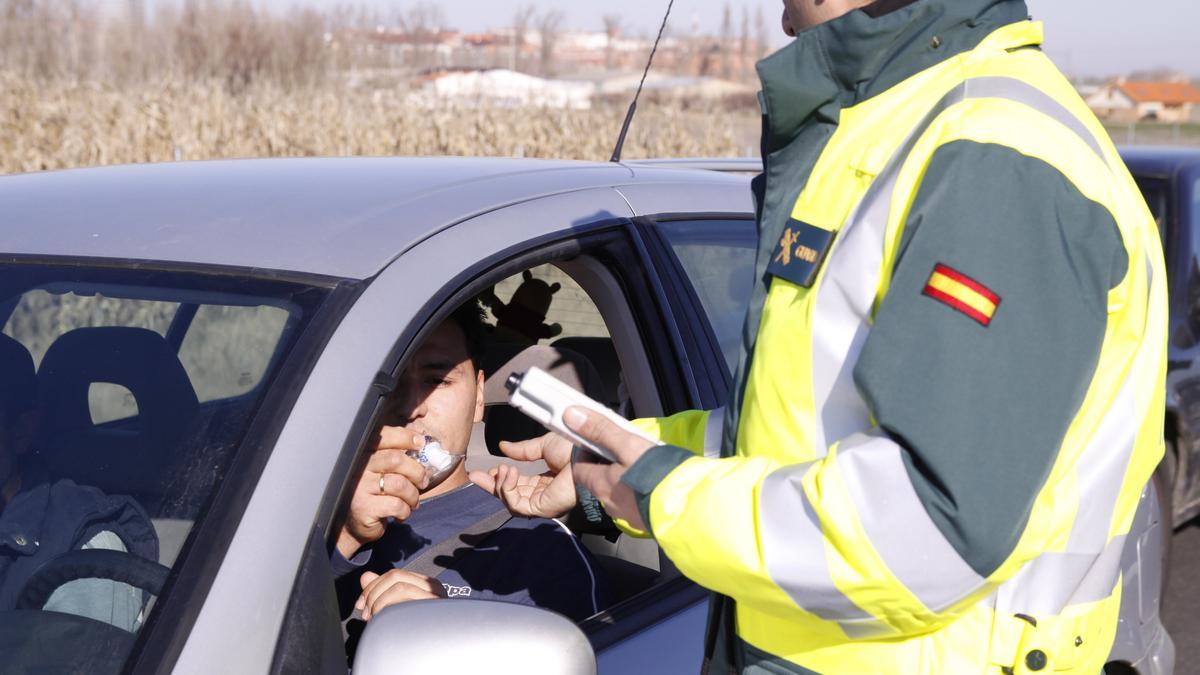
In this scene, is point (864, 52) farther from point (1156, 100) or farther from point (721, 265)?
point (1156, 100)

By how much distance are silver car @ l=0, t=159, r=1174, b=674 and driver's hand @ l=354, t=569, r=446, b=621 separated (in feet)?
0.62

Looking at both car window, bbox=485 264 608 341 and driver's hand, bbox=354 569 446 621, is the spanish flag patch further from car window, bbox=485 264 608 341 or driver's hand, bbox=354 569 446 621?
car window, bbox=485 264 608 341

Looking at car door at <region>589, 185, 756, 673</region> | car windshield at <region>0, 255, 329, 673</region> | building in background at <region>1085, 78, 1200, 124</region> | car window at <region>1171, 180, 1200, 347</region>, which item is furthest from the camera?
building in background at <region>1085, 78, 1200, 124</region>

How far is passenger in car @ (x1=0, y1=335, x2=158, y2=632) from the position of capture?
1.51 meters

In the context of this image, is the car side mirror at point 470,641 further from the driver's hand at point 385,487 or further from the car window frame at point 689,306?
the car window frame at point 689,306

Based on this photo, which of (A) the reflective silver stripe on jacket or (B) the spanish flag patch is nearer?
(B) the spanish flag patch

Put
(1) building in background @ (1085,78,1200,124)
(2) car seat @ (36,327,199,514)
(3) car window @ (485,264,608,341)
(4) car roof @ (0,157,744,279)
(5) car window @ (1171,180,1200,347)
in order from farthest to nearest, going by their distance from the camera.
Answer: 1. (1) building in background @ (1085,78,1200,124)
2. (5) car window @ (1171,180,1200,347)
3. (3) car window @ (485,264,608,341)
4. (4) car roof @ (0,157,744,279)
5. (2) car seat @ (36,327,199,514)

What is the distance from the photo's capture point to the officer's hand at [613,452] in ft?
4.28

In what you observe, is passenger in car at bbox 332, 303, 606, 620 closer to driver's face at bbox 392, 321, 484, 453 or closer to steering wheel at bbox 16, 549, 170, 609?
driver's face at bbox 392, 321, 484, 453

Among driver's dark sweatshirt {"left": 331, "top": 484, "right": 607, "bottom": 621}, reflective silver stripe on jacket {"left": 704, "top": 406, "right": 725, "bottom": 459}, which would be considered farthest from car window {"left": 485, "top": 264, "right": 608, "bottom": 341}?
reflective silver stripe on jacket {"left": 704, "top": 406, "right": 725, "bottom": 459}

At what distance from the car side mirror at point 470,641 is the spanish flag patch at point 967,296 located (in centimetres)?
59

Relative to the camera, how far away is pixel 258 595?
1.36 m

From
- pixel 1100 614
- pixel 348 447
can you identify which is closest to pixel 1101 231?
pixel 1100 614

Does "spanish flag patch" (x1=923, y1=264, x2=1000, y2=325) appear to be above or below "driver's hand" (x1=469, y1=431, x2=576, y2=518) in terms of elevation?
above
